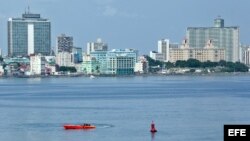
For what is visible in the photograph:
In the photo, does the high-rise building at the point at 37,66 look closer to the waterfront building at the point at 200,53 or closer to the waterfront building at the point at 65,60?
the waterfront building at the point at 65,60

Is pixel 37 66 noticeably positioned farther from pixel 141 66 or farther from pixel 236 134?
pixel 236 134

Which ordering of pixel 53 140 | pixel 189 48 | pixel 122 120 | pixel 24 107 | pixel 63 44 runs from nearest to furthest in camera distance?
pixel 53 140, pixel 122 120, pixel 24 107, pixel 189 48, pixel 63 44

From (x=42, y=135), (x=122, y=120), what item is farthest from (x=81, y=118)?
(x=42, y=135)

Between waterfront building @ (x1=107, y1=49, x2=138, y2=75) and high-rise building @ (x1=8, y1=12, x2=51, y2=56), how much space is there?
32136 mm

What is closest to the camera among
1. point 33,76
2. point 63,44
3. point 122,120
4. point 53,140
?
point 53,140

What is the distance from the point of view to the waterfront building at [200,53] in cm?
14177

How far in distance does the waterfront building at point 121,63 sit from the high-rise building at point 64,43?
25.7 m

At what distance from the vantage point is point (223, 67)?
138 meters

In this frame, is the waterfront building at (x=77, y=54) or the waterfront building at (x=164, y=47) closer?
the waterfront building at (x=77, y=54)

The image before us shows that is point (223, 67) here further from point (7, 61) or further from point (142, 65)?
point (7, 61)

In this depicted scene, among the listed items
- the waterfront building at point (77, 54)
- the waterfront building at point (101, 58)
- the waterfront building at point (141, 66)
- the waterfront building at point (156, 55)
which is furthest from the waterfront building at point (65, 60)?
the waterfront building at point (156, 55)

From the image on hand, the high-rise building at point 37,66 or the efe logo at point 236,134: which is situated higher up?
the high-rise building at point 37,66

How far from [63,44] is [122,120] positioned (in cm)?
12526

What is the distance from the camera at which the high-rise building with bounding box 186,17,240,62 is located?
506 feet
